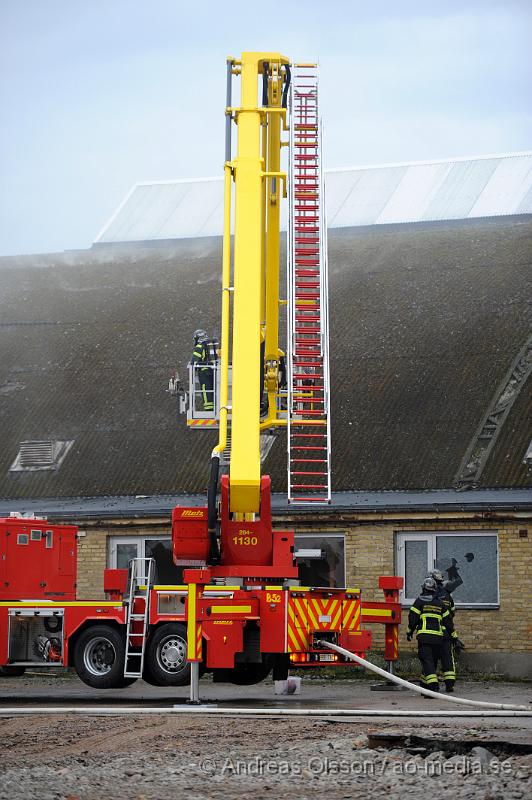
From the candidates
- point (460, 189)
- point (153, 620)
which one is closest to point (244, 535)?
point (153, 620)

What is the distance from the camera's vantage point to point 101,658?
1667 centimetres

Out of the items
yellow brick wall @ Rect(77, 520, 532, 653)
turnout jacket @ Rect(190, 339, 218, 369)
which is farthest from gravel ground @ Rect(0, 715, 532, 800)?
yellow brick wall @ Rect(77, 520, 532, 653)

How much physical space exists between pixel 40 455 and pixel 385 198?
1772cm

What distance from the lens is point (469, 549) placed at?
21.1 m

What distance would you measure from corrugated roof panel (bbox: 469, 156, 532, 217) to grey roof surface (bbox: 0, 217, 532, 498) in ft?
2.14

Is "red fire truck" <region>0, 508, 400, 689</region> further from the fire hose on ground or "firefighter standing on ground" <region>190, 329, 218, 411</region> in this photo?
"firefighter standing on ground" <region>190, 329, 218, 411</region>

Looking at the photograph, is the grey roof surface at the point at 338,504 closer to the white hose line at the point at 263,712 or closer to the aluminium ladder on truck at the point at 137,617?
the aluminium ladder on truck at the point at 137,617

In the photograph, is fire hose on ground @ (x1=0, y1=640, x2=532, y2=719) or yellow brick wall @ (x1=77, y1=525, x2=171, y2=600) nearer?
fire hose on ground @ (x1=0, y1=640, x2=532, y2=719)

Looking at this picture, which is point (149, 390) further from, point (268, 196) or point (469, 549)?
point (268, 196)

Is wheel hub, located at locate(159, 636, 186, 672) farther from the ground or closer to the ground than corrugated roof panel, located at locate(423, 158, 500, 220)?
closer to the ground

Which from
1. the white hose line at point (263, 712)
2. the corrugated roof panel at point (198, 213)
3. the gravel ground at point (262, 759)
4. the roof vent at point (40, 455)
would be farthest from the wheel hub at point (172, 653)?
the corrugated roof panel at point (198, 213)

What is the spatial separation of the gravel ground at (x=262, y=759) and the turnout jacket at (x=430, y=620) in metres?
3.91

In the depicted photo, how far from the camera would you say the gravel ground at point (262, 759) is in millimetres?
8250

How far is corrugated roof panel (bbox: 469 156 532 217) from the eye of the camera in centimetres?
3731
